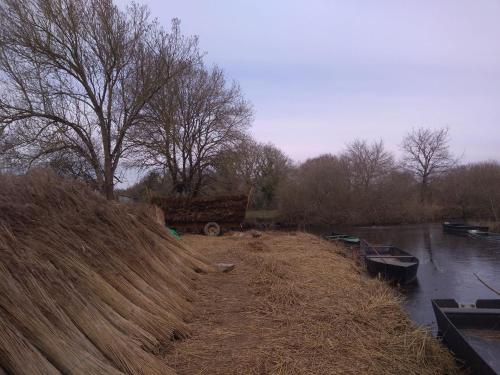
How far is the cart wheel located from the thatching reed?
12558mm

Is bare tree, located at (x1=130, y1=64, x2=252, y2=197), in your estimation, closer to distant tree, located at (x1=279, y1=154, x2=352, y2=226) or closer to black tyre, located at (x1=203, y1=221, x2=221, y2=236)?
black tyre, located at (x1=203, y1=221, x2=221, y2=236)

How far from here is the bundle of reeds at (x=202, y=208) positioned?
1940 cm

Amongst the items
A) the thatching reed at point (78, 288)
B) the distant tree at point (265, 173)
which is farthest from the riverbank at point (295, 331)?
the distant tree at point (265, 173)

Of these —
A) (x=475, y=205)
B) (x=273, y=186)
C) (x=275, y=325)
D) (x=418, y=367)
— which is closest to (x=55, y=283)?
(x=275, y=325)

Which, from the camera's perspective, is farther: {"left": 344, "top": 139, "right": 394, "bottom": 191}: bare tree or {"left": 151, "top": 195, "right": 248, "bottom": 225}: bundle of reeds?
{"left": 344, "top": 139, "right": 394, "bottom": 191}: bare tree

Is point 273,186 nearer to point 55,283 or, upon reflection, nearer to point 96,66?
point 96,66

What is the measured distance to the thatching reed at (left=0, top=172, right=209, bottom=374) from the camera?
3080mm

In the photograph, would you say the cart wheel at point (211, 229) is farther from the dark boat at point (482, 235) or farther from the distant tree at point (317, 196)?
the distant tree at point (317, 196)

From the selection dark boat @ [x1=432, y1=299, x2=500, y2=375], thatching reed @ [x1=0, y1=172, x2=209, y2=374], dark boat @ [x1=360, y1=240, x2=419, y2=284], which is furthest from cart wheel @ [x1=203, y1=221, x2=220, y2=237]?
thatching reed @ [x1=0, y1=172, x2=209, y2=374]

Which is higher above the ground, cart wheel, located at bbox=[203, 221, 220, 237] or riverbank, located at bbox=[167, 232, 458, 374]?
cart wheel, located at bbox=[203, 221, 220, 237]

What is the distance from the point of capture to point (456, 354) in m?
7.52

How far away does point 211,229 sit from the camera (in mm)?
19359

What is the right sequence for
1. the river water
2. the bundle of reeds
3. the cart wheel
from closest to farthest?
1. the river water
2. the cart wheel
3. the bundle of reeds

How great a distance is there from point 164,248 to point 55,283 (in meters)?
3.60
